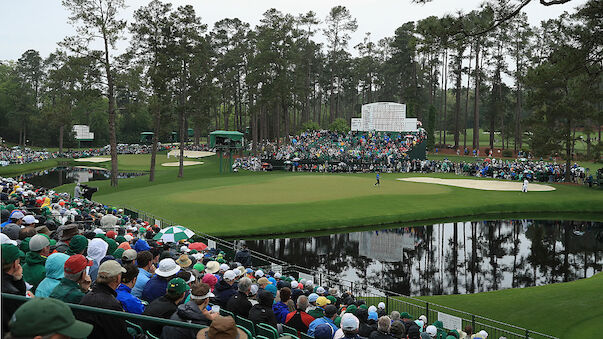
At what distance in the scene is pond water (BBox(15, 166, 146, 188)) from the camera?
175 ft

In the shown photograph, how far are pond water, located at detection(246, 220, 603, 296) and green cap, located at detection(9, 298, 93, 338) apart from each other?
1658 cm

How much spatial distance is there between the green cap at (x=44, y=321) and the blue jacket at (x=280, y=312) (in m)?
5.24

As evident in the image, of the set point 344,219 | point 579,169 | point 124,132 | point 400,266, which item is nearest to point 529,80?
point 400,266

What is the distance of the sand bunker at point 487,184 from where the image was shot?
4066 centimetres

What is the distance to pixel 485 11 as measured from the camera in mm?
14805

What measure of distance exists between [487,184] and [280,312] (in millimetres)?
40200

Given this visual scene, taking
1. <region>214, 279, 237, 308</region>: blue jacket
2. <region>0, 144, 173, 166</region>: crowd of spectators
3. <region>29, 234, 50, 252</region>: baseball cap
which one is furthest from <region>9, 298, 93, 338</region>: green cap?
<region>0, 144, 173, 166</region>: crowd of spectators

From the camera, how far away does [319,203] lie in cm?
3195

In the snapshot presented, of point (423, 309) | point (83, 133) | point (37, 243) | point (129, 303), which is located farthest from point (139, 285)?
point (83, 133)

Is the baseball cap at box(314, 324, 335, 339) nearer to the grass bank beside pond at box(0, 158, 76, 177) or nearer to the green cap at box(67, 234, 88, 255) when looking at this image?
the green cap at box(67, 234, 88, 255)

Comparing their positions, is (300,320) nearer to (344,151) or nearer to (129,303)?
(129,303)

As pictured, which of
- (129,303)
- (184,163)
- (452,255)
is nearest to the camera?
(129,303)

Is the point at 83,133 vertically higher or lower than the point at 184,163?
higher

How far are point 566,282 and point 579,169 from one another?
3264 cm
